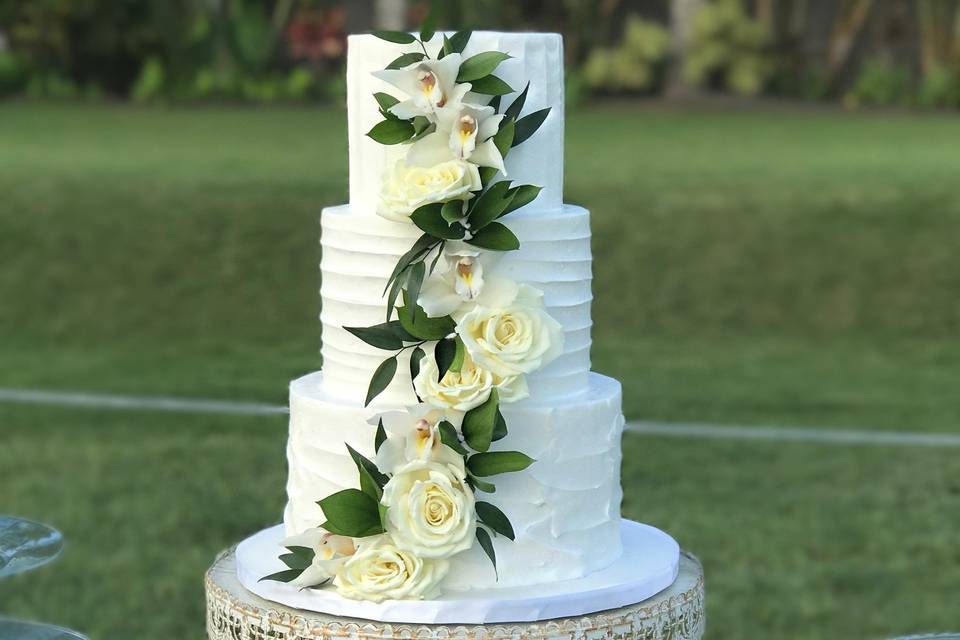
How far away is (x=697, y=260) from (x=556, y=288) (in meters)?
4.63

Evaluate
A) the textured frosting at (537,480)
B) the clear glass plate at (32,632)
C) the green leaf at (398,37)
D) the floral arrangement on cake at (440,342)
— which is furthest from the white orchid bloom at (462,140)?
the clear glass plate at (32,632)

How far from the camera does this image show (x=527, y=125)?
1800mm

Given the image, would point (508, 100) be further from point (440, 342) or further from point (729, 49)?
point (729, 49)

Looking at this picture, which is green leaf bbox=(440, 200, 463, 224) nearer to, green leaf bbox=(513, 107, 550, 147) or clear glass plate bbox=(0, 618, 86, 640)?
green leaf bbox=(513, 107, 550, 147)

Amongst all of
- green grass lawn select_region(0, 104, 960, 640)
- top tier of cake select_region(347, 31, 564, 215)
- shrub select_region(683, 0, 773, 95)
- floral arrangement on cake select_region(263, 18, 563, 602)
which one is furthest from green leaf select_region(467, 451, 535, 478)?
shrub select_region(683, 0, 773, 95)

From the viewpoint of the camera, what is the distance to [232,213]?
6.60 m

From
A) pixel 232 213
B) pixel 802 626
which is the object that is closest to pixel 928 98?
pixel 232 213

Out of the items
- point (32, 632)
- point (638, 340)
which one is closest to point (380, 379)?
point (32, 632)

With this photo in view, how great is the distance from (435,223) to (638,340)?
4532mm

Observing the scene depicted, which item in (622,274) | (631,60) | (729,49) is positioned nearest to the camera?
(622,274)

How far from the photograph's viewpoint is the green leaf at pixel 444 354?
175cm

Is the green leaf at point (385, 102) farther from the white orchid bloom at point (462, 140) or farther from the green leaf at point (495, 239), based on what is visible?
the green leaf at point (495, 239)

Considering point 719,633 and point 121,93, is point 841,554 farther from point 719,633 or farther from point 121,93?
point 121,93

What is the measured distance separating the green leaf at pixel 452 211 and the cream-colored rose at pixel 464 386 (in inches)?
6.7
